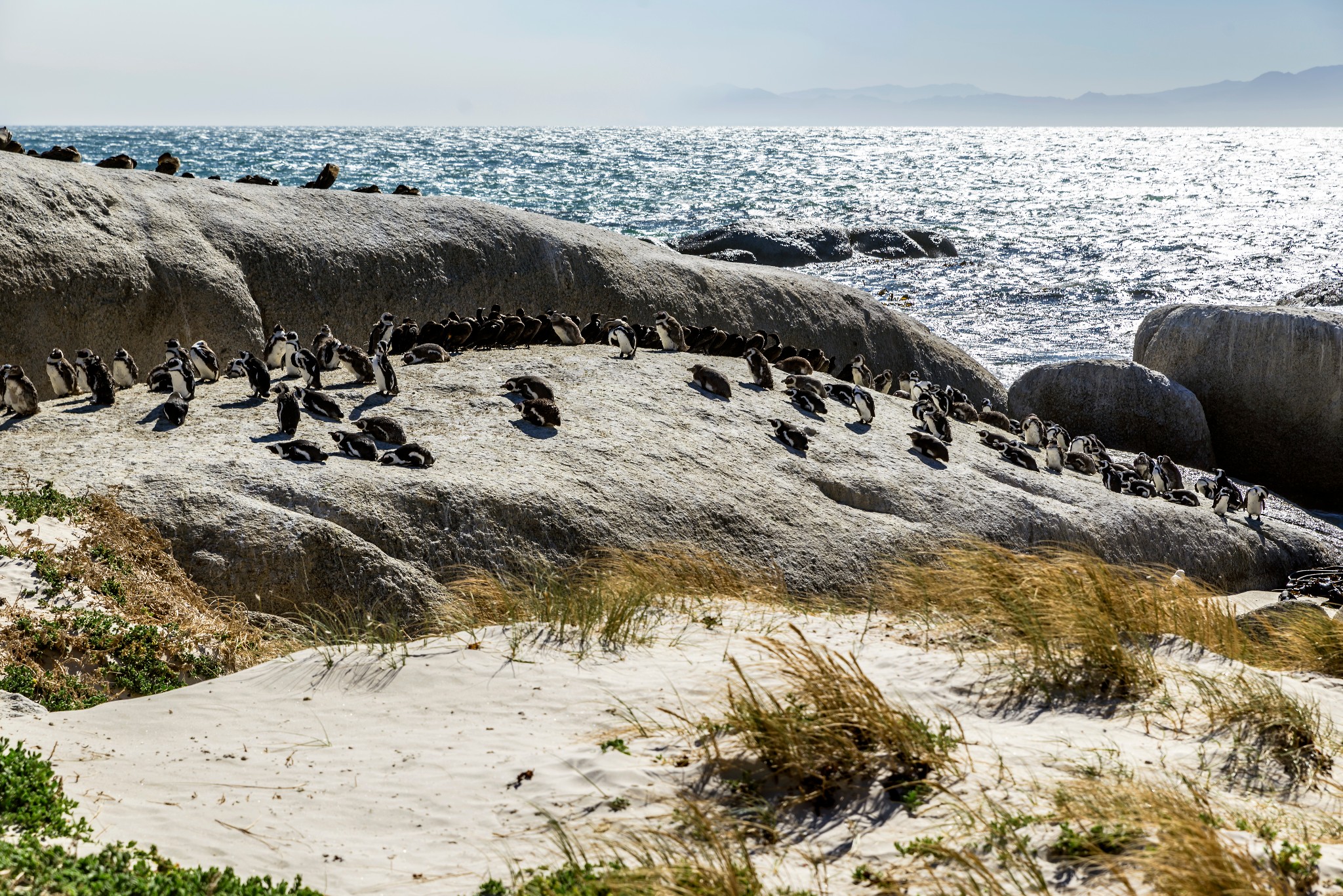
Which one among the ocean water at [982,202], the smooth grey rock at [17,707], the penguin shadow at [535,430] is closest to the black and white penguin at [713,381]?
the penguin shadow at [535,430]

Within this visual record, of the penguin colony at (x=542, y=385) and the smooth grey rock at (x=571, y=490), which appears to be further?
the penguin colony at (x=542, y=385)

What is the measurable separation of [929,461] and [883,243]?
3493 centimetres

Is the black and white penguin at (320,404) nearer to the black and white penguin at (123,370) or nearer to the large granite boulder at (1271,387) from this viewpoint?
the black and white penguin at (123,370)

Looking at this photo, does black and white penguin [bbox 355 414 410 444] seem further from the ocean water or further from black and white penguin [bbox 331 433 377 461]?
the ocean water

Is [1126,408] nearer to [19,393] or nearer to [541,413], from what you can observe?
[541,413]

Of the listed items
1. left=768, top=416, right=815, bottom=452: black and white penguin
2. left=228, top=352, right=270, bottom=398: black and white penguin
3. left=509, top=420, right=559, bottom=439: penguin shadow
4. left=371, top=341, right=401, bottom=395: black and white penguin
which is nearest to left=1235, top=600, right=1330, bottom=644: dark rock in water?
left=768, top=416, right=815, bottom=452: black and white penguin

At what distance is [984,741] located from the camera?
234 inches

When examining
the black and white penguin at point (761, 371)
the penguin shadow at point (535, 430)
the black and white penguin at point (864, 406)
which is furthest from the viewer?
the black and white penguin at point (761, 371)

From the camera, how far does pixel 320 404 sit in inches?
442

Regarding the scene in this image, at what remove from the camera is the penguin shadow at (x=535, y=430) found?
1141cm

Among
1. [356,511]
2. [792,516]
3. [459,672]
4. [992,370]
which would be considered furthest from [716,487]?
[992,370]

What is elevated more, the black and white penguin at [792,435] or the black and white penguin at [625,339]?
the black and white penguin at [625,339]

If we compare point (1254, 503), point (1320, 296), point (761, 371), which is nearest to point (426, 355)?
point (761, 371)

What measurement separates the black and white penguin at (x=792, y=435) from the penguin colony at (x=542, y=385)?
0.02 meters
